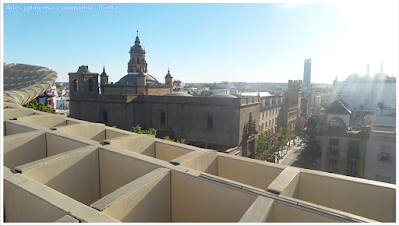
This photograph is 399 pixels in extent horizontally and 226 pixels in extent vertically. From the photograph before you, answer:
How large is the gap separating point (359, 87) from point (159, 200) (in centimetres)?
2527

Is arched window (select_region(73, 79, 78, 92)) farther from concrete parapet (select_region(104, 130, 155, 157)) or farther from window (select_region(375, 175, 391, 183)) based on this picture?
window (select_region(375, 175, 391, 183))

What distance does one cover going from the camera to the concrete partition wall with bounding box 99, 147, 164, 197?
23.0 feet

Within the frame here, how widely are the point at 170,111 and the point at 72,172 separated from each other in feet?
58.9

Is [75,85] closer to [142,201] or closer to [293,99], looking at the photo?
[142,201]

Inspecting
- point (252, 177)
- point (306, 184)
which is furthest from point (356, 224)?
point (252, 177)

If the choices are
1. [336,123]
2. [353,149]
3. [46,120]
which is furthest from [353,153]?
[46,120]

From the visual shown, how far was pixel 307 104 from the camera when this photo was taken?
52.6m

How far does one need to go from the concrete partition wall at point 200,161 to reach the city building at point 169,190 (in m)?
0.03

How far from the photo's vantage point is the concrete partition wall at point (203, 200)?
17.8ft

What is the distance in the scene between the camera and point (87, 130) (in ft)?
A: 37.0

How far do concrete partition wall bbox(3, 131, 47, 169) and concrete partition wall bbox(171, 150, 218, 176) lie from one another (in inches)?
209

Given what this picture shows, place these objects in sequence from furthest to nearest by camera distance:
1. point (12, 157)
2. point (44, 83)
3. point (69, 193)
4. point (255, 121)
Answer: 1. point (255, 121)
2. point (44, 83)
3. point (12, 157)
4. point (69, 193)

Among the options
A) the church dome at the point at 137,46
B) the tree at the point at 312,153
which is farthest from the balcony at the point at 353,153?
the church dome at the point at 137,46

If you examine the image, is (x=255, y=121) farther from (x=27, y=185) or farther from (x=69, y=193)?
(x=27, y=185)
